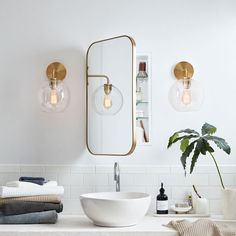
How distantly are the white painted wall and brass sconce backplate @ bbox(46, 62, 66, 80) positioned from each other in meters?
0.05

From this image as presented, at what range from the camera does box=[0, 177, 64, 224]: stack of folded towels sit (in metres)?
3.02

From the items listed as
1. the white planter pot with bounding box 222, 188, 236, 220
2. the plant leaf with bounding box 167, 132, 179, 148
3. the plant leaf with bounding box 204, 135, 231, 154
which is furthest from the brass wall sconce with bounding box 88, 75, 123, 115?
the white planter pot with bounding box 222, 188, 236, 220

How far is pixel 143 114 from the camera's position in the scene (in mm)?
3535

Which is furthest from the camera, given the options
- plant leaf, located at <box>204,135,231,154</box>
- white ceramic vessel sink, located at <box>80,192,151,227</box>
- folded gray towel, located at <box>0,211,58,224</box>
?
plant leaf, located at <box>204,135,231,154</box>

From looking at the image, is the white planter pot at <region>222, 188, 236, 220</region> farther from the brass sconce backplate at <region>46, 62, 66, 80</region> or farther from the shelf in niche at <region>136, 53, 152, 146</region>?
the brass sconce backplate at <region>46, 62, 66, 80</region>

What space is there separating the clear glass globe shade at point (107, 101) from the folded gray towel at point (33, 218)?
2.61ft

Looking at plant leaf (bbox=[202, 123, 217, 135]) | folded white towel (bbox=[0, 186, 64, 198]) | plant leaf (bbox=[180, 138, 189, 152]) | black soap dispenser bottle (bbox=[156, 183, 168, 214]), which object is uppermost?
plant leaf (bbox=[202, 123, 217, 135])

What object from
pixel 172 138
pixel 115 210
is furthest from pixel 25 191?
pixel 172 138

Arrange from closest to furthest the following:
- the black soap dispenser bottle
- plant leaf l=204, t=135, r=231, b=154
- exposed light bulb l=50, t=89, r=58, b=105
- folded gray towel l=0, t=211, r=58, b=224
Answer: folded gray towel l=0, t=211, r=58, b=224
plant leaf l=204, t=135, r=231, b=154
the black soap dispenser bottle
exposed light bulb l=50, t=89, r=58, b=105

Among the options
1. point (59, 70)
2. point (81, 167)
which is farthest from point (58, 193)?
point (59, 70)

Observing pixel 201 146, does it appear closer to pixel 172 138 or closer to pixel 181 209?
pixel 172 138

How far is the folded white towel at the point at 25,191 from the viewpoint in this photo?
304cm

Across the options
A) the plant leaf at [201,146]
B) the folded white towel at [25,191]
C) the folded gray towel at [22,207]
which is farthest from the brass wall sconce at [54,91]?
the plant leaf at [201,146]

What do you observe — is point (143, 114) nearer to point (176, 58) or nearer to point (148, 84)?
point (148, 84)
